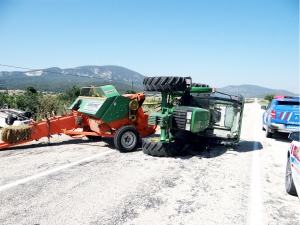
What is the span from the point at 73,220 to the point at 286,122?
9.04 metres

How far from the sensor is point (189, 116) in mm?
6203

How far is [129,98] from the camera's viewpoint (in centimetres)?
756

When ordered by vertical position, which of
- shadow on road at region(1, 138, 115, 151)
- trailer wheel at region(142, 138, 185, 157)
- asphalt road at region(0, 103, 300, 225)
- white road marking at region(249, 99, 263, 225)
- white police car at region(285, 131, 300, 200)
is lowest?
shadow on road at region(1, 138, 115, 151)

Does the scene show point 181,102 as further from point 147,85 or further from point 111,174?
point 111,174

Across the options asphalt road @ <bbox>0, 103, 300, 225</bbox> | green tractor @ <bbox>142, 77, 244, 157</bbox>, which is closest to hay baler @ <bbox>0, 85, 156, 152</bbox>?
→ asphalt road @ <bbox>0, 103, 300, 225</bbox>

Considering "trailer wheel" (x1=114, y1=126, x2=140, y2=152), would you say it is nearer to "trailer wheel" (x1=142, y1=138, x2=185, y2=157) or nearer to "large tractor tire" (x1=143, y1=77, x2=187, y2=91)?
"trailer wheel" (x1=142, y1=138, x2=185, y2=157)

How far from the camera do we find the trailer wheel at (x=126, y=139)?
6945mm

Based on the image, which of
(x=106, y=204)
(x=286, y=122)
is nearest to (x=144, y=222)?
(x=106, y=204)

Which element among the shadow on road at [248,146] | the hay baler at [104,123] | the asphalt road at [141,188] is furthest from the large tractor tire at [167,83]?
the shadow on road at [248,146]

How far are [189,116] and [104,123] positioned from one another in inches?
107

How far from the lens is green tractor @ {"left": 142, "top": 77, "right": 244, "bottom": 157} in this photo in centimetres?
638

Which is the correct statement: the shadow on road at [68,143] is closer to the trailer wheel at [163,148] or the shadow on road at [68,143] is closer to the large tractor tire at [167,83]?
the trailer wheel at [163,148]

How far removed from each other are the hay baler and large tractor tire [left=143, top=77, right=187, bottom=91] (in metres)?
1.17

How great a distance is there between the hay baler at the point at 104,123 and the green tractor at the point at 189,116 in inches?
27.0
